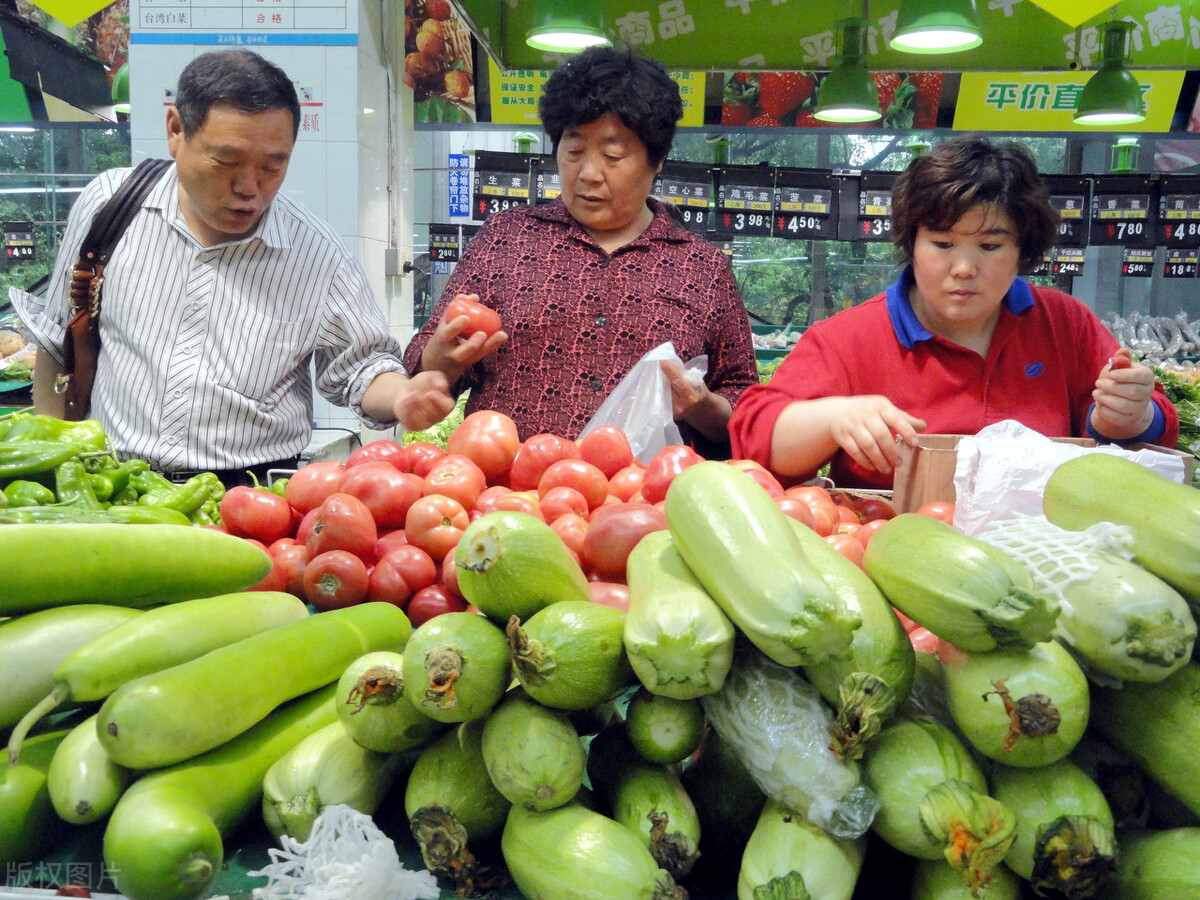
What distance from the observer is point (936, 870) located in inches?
36.8

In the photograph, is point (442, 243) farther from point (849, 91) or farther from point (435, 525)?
point (435, 525)

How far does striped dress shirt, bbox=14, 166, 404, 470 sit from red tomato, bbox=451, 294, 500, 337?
0.45m

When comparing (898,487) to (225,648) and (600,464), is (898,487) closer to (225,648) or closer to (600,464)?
(600,464)

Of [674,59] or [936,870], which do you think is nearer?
[936,870]

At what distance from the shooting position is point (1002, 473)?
163 cm

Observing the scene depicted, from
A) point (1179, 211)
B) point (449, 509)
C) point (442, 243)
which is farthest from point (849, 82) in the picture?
point (449, 509)

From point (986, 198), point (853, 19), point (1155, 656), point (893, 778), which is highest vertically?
point (853, 19)

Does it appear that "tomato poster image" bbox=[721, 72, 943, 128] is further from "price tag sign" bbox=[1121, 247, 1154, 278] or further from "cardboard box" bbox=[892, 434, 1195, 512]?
"cardboard box" bbox=[892, 434, 1195, 512]

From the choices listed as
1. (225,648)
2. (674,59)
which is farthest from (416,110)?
(225,648)

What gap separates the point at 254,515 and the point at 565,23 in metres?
4.84

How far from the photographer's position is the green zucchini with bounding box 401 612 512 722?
3.10 feet

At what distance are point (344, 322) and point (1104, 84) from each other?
6.17 m

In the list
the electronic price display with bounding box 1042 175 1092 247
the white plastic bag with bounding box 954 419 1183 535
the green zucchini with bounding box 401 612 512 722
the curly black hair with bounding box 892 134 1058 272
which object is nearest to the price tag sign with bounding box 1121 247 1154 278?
the electronic price display with bounding box 1042 175 1092 247

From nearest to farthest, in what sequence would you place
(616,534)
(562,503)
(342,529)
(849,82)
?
1. (616,534)
2. (342,529)
3. (562,503)
4. (849,82)
